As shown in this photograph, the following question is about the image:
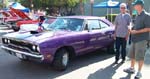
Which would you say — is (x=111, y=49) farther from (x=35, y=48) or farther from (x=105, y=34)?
(x=35, y=48)

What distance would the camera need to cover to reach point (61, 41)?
20.4 feet

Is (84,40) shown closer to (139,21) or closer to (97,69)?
(97,69)

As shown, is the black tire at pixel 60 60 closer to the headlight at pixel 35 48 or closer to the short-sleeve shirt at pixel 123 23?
the headlight at pixel 35 48

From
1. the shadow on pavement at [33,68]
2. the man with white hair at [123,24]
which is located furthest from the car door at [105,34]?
the man with white hair at [123,24]

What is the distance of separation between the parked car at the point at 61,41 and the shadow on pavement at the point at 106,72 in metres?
0.80

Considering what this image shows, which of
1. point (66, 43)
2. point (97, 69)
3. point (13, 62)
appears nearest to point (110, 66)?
point (97, 69)

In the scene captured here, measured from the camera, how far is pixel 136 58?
579 cm

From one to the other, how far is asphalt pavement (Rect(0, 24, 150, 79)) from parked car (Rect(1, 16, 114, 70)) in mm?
320

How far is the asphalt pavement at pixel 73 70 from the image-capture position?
6.02 meters

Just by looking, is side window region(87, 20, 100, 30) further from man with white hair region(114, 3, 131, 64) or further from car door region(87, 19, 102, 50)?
man with white hair region(114, 3, 131, 64)

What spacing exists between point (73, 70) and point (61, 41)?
886 mm

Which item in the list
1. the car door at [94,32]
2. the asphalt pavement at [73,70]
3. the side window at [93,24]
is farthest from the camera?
the side window at [93,24]

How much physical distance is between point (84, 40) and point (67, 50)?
0.69 meters

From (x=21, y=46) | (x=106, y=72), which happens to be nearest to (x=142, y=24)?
(x=106, y=72)
